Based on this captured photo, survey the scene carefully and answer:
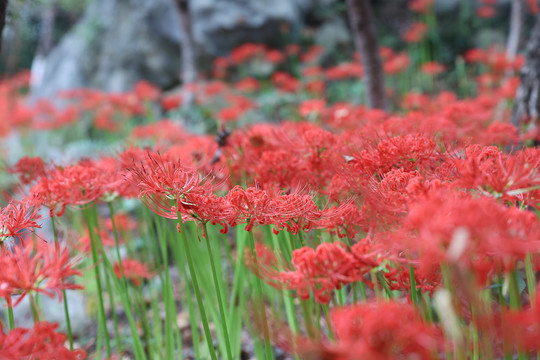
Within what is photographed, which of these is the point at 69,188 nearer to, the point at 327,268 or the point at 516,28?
the point at 327,268

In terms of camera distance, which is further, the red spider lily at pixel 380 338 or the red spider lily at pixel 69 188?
the red spider lily at pixel 69 188

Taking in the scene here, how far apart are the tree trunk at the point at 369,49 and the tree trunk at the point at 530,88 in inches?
35.1

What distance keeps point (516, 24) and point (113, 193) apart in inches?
149

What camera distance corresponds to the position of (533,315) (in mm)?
457

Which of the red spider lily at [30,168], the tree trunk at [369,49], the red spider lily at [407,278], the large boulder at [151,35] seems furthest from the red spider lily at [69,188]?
the large boulder at [151,35]

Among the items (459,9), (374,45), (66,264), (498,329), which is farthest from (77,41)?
(498,329)

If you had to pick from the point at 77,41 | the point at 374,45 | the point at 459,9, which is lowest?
the point at 374,45

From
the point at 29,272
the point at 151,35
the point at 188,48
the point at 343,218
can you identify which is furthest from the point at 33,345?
the point at 151,35

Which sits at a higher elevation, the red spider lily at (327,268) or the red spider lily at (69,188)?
the red spider lily at (69,188)

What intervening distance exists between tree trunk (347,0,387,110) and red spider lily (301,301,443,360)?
224cm

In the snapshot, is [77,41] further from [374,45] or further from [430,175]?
[430,175]

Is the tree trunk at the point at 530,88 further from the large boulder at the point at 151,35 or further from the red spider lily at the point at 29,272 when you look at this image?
the large boulder at the point at 151,35

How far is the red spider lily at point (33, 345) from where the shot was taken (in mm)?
544

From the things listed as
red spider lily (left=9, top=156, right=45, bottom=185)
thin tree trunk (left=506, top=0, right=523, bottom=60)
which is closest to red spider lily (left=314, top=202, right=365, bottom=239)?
red spider lily (left=9, top=156, right=45, bottom=185)
